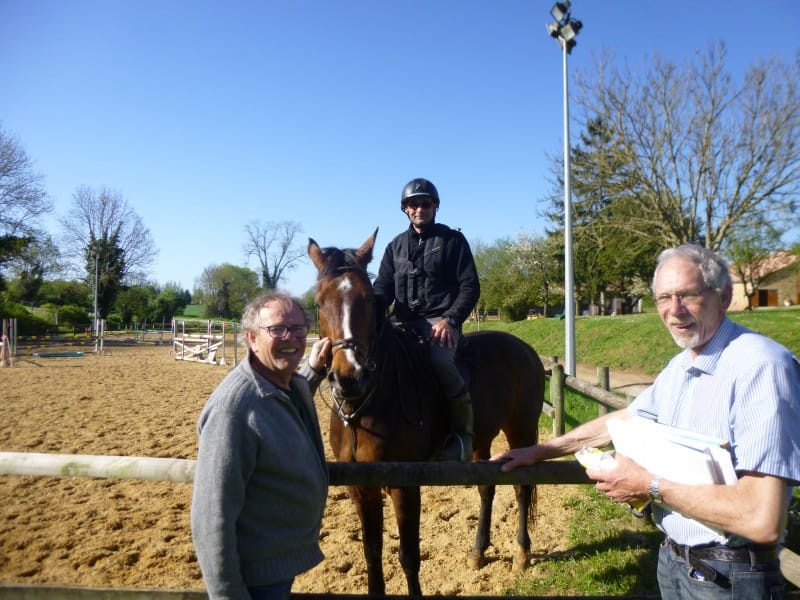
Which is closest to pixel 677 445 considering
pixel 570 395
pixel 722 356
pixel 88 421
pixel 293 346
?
pixel 722 356

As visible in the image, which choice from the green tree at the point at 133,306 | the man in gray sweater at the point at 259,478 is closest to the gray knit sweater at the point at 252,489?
the man in gray sweater at the point at 259,478

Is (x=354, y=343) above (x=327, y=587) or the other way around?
above

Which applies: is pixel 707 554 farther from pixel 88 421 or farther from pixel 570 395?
pixel 88 421

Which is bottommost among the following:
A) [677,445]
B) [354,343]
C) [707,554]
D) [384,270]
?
[707,554]

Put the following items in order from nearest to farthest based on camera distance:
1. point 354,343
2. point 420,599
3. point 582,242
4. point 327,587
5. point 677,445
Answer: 1. point 677,445
2. point 420,599
3. point 354,343
4. point 327,587
5. point 582,242

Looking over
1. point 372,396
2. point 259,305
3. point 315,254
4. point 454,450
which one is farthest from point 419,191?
point 259,305

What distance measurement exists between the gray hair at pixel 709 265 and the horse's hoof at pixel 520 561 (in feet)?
11.3

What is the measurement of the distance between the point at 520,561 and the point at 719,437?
333 cm

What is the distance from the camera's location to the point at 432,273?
4.12m

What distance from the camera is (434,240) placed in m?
4.14

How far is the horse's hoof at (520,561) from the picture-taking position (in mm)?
4334

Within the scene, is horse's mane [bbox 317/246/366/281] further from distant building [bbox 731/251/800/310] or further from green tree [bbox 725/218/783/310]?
distant building [bbox 731/251/800/310]

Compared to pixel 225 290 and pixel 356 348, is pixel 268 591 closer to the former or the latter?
pixel 356 348

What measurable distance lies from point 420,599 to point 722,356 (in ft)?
5.27
